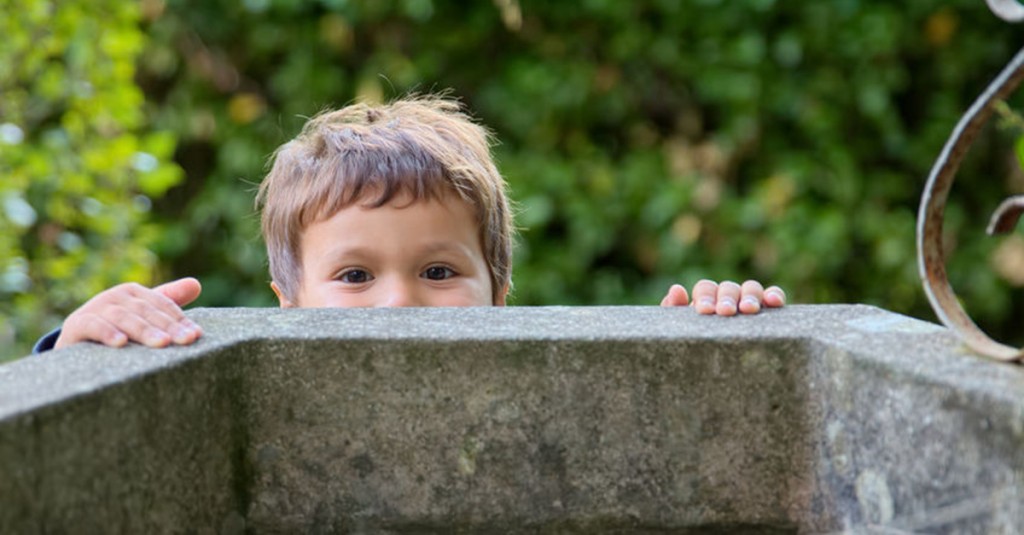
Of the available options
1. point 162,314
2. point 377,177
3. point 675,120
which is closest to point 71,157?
point 377,177

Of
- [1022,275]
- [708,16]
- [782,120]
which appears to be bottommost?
[1022,275]

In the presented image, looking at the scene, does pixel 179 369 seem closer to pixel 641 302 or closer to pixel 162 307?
pixel 162 307

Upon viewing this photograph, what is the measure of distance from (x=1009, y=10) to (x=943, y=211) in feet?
0.70

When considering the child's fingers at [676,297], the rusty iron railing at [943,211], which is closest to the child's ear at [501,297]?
the child's fingers at [676,297]

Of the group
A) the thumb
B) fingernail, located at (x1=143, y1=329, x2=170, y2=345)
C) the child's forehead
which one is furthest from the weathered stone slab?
the child's forehead

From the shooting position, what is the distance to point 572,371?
168 cm

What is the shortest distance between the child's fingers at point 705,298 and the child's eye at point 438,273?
2.76 ft

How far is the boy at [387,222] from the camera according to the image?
2639 mm

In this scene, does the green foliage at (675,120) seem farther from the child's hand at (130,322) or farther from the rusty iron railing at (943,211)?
the rusty iron railing at (943,211)

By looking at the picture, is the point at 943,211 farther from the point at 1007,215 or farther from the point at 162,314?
the point at 162,314

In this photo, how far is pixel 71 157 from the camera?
12.8ft

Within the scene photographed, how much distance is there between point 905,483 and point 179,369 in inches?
30.6

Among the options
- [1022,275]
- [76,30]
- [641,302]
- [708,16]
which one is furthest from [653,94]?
[76,30]

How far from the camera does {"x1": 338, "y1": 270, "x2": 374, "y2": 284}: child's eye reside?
2.65 m
